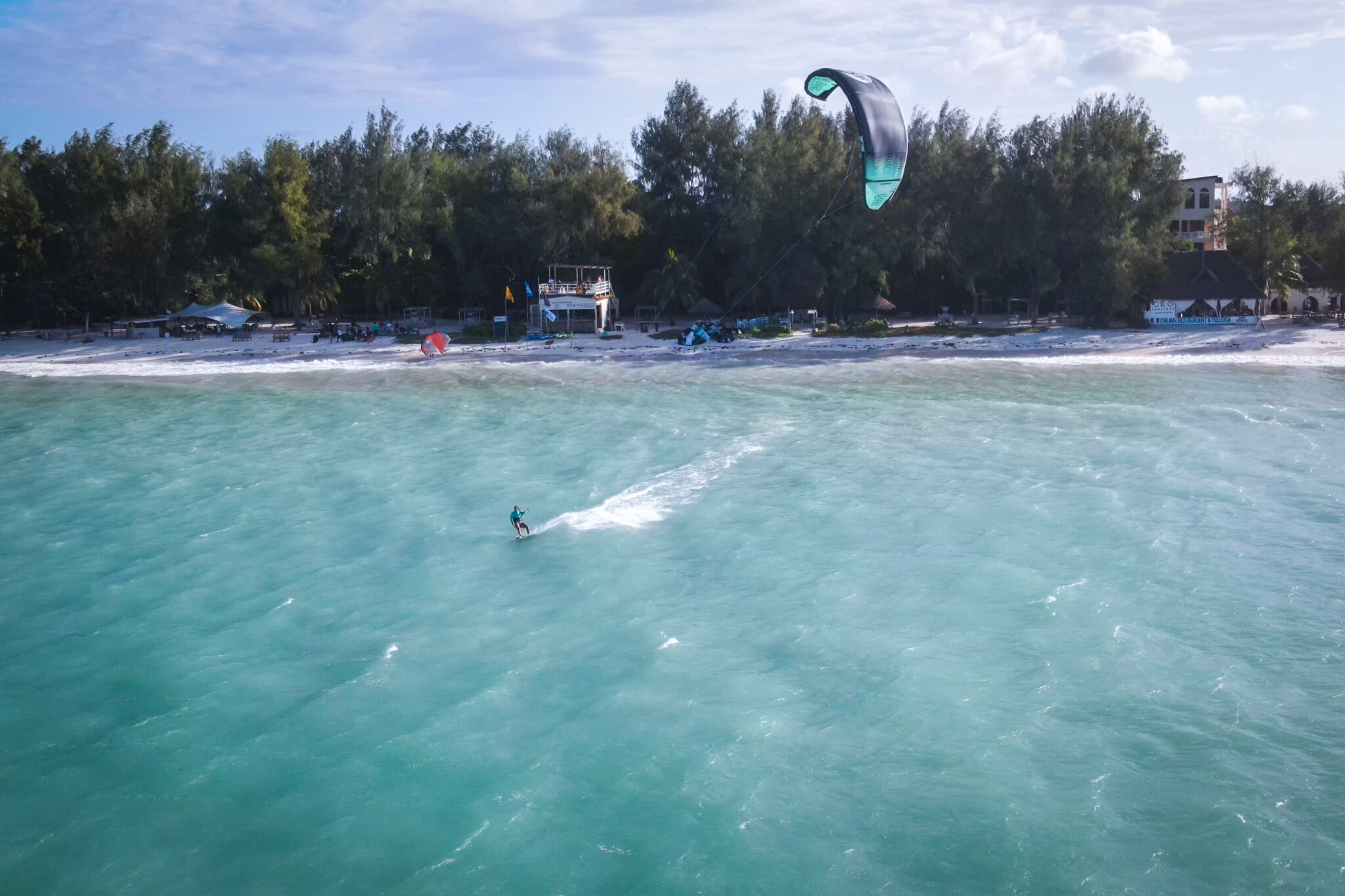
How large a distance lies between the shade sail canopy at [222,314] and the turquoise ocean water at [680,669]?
2372 cm

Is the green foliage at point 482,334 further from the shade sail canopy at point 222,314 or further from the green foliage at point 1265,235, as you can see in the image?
the green foliage at point 1265,235

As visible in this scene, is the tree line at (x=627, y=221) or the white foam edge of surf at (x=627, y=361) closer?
the white foam edge of surf at (x=627, y=361)

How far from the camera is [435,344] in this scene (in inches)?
1692

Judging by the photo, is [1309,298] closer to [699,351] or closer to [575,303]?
[699,351]

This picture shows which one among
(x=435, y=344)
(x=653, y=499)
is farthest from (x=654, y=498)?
(x=435, y=344)

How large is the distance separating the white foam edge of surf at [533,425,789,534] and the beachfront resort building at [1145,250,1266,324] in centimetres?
3133

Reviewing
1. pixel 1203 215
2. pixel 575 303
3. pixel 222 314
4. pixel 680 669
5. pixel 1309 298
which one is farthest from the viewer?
pixel 1203 215

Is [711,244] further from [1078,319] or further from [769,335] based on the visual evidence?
[1078,319]

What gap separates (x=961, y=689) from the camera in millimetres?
12484

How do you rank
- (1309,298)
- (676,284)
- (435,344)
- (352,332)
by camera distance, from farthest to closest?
(1309,298) < (676,284) < (352,332) < (435,344)

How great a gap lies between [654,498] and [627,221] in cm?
3093

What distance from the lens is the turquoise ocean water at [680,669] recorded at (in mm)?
9625

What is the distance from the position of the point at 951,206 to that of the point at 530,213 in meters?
19.4

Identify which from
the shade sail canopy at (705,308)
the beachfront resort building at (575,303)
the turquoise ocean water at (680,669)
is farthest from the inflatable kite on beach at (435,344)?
the turquoise ocean water at (680,669)
